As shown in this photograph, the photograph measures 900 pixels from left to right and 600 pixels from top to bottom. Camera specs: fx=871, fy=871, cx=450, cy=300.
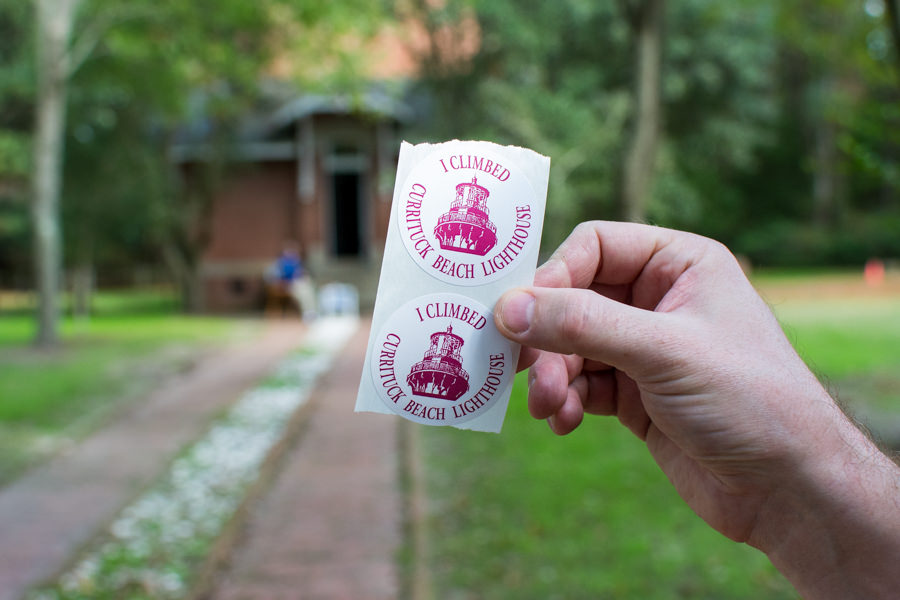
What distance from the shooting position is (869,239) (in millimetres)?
29531

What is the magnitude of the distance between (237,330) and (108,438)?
967 centimetres

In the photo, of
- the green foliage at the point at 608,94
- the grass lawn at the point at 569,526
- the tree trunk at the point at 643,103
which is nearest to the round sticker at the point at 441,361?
the grass lawn at the point at 569,526

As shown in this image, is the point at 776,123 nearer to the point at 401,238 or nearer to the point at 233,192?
the point at 233,192

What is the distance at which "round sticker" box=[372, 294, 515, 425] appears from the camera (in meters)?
1.42

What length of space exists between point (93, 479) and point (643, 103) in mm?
5644

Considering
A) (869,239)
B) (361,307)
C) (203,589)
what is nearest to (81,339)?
(361,307)

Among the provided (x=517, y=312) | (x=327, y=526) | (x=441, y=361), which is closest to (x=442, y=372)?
(x=441, y=361)

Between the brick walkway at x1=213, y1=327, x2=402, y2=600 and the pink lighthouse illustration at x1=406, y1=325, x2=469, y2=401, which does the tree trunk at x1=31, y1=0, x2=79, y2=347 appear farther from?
the pink lighthouse illustration at x1=406, y1=325, x2=469, y2=401

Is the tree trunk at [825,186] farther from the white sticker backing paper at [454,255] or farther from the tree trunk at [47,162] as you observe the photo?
the white sticker backing paper at [454,255]

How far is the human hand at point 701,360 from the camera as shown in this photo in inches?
56.3

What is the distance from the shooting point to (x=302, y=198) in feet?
76.4

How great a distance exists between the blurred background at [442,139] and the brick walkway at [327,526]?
0.35 meters

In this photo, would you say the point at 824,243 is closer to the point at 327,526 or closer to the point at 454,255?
the point at 327,526

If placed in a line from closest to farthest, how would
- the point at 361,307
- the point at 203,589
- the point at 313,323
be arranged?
the point at 203,589 → the point at 313,323 → the point at 361,307
